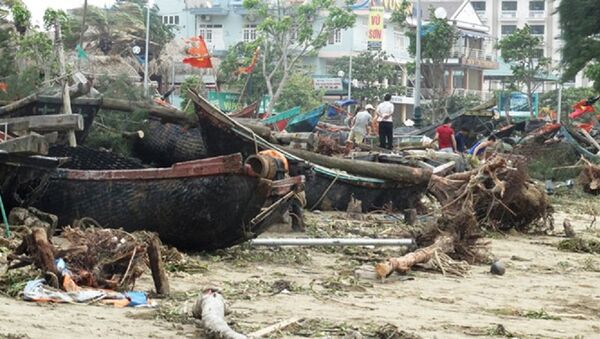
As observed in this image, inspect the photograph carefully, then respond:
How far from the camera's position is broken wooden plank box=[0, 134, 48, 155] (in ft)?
35.0

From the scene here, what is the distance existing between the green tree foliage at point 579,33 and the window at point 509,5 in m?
83.1

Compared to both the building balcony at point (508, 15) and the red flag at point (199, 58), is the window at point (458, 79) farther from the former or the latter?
the red flag at point (199, 58)

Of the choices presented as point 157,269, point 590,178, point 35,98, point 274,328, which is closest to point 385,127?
point 590,178

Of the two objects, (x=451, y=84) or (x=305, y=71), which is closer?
(x=305, y=71)

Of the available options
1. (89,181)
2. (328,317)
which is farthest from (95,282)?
(89,181)

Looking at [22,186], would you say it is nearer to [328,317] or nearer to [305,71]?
[328,317]

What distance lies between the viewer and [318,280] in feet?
33.4

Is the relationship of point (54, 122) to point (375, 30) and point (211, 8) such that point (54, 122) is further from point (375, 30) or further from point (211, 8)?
point (211, 8)

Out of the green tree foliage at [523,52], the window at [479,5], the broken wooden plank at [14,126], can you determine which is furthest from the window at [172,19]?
the broken wooden plank at [14,126]

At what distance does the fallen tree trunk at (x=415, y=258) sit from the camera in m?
10.4

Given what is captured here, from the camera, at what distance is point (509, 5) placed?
359 ft

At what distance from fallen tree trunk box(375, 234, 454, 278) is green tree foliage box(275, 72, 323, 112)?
Result: 1941 inches

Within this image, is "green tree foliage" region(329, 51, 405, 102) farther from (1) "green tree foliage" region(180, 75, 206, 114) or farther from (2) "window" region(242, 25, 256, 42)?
(1) "green tree foliage" region(180, 75, 206, 114)

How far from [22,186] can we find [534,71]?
177 feet
